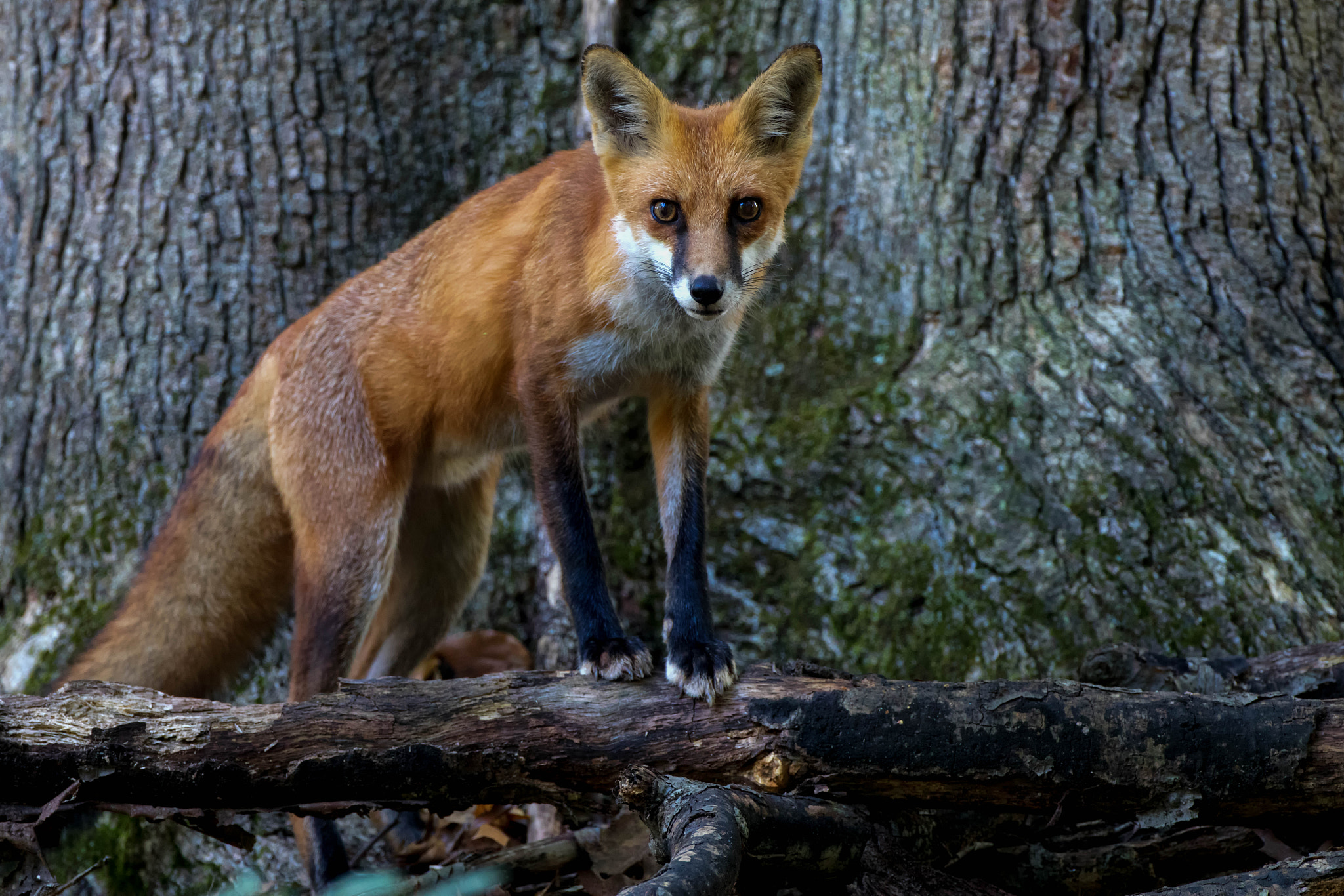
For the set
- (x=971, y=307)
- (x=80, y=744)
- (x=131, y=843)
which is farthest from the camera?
(x=971, y=307)

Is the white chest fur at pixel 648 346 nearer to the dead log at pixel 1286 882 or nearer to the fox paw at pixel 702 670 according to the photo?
the fox paw at pixel 702 670

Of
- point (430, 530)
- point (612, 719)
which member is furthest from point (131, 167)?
point (612, 719)

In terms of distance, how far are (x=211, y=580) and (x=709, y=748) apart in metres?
2.21

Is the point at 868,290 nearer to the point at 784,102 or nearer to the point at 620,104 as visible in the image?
the point at 784,102

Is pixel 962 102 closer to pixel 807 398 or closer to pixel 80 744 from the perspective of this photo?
pixel 807 398

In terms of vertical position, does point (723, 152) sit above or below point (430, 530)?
above

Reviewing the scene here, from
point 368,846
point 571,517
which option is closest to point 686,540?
point 571,517

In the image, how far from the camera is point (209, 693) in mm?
3830

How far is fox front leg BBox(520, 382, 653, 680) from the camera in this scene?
9.98 ft

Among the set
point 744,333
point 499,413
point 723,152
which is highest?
point 723,152

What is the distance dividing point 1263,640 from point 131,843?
3.96 metres

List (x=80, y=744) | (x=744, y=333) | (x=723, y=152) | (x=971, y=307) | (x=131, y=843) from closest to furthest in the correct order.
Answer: (x=80, y=744), (x=723, y=152), (x=131, y=843), (x=971, y=307), (x=744, y=333)

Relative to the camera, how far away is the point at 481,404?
12.4 ft

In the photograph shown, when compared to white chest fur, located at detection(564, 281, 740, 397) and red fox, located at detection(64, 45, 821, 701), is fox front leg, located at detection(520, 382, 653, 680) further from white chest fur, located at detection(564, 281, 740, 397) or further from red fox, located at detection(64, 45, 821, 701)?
white chest fur, located at detection(564, 281, 740, 397)
